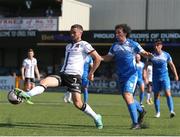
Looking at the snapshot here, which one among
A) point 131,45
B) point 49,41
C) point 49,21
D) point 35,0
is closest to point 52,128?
point 131,45

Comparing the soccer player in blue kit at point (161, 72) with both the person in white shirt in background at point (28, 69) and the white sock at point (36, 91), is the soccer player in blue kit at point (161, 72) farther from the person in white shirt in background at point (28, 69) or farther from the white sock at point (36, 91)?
the person in white shirt in background at point (28, 69)

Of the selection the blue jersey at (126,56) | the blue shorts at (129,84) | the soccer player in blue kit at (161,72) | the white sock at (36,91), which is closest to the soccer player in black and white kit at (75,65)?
the white sock at (36,91)

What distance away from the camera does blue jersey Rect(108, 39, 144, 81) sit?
11695 millimetres

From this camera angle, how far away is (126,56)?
11.7 m

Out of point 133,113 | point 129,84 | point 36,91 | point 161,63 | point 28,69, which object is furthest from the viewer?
point 28,69

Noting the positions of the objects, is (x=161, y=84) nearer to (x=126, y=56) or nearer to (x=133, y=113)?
(x=126, y=56)

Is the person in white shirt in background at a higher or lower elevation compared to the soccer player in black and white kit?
lower

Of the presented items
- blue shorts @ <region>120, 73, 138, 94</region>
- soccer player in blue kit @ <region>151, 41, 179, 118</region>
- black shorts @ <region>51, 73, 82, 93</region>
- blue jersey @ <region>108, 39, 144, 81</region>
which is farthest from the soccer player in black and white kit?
soccer player in blue kit @ <region>151, 41, 179, 118</region>

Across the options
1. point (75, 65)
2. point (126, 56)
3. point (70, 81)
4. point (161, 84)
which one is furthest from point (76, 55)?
point (161, 84)

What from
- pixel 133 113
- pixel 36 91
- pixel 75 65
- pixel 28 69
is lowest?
pixel 133 113

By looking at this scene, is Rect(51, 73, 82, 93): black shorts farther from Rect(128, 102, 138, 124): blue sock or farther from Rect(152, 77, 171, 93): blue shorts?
Rect(152, 77, 171, 93): blue shorts

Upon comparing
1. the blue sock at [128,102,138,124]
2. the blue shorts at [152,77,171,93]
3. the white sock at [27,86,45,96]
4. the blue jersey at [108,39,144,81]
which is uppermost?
the blue jersey at [108,39,144,81]

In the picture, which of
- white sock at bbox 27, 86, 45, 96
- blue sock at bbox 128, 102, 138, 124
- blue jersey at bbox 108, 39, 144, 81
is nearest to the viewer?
white sock at bbox 27, 86, 45, 96

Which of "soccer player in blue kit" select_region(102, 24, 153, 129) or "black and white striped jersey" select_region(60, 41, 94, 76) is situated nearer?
"black and white striped jersey" select_region(60, 41, 94, 76)
